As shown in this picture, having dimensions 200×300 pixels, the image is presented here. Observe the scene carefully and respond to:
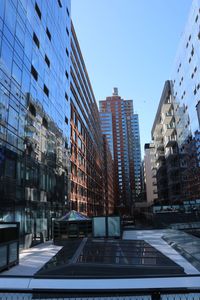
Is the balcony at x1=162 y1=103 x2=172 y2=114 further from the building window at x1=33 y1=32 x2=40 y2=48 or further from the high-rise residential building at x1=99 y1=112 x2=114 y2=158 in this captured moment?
the high-rise residential building at x1=99 y1=112 x2=114 y2=158

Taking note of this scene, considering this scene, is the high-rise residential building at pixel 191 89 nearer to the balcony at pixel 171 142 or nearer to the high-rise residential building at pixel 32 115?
the balcony at pixel 171 142

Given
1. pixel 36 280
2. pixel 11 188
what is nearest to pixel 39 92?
pixel 11 188

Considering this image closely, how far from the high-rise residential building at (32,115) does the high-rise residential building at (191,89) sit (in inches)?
929

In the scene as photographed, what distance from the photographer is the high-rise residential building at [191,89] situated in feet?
155

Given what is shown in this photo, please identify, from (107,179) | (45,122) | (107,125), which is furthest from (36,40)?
(107,125)

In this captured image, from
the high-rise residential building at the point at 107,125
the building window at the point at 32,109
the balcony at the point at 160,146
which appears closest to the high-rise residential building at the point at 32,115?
the building window at the point at 32,109

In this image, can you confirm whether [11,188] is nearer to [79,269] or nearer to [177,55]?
[79,269]

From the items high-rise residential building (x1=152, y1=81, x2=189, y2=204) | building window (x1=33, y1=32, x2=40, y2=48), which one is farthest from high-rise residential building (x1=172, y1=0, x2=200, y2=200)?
building window (x1=33, y1=32, x2=40, y2=48)

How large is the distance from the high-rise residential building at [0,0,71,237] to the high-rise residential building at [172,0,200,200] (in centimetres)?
2360

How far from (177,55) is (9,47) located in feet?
163

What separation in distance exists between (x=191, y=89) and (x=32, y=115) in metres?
35.9

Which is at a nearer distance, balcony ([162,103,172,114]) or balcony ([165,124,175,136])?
balcony ([165,124,175,136])

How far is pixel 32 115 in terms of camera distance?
2631cm

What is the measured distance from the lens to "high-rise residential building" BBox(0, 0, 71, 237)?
20.2 m
